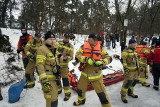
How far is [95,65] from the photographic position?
5207mm

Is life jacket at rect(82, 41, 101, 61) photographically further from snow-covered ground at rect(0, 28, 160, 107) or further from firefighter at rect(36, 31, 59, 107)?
snow-covered ground at rect(0, 28, 160, 107)

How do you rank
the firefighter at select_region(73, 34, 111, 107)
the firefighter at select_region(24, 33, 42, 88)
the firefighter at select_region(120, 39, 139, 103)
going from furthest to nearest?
the firefighter at select_region(24, 33, 42, 88) < the firefighter at select_region(120, 39, 139, 103) < the firefighter at select_region(73, 34, 111, 107)

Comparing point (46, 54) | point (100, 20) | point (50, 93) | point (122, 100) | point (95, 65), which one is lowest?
point (122, 100)

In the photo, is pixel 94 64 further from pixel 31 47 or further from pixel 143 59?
pixel 143 59

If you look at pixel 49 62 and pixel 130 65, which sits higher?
pixel 49 62

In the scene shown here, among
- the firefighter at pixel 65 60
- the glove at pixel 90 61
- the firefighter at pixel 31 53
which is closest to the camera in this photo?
the glove at pixel 90 61

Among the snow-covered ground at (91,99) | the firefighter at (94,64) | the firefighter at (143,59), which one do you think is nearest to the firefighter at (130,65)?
the snow-covered ground at (91,99)

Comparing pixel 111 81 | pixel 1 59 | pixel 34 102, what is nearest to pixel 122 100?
pixel 111 81

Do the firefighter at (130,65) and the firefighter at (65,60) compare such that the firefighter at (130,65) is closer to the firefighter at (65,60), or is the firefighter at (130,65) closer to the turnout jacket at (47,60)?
the firefighter at (65,60)

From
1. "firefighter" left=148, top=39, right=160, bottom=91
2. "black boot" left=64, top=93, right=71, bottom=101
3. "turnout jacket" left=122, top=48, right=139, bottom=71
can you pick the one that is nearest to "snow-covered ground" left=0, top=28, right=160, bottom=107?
"black boot" left=64, top=93, right=71, bottom=101

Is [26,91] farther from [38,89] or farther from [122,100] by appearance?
[122,100]

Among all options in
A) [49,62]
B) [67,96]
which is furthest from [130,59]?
[49,62]

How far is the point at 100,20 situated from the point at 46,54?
14779mm

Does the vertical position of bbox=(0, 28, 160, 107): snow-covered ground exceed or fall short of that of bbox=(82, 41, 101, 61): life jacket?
it falls short
